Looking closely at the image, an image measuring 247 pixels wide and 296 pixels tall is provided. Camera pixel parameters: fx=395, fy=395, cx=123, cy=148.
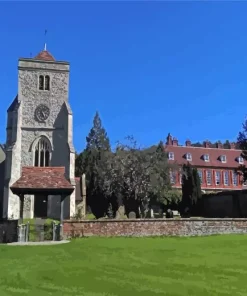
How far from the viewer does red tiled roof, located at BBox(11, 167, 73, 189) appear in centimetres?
2261

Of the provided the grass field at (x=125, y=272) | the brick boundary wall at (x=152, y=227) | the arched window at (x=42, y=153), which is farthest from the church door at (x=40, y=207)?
the grass field at (x=125, y=272)

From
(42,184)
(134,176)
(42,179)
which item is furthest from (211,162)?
(42,184)

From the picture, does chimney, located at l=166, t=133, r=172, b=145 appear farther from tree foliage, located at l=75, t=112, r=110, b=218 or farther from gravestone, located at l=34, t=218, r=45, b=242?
gravestone, located at l=34, t=218, r=45, b=242

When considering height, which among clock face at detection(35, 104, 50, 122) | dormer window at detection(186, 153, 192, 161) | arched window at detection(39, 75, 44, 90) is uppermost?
arched window at detection(39, 75, 44, 90)

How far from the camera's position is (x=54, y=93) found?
144ft

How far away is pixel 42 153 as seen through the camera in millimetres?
41844

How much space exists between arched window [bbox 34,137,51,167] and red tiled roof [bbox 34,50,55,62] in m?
9.94

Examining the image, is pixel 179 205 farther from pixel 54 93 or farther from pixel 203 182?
pixel 203 182

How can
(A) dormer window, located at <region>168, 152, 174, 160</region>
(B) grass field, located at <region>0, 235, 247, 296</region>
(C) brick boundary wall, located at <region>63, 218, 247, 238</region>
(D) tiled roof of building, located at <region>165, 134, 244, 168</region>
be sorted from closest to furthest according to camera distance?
1. (B) grass field, located at <region>0, 235, 247, 296</region>
2. (C) brick boundary wall, located at <region>63, 218, 247, 238</region>
3. (A) dormer window, located at <region>168, 152, 174, 160</region>
4. (D) tiled roof of building, located at <region>165, 134, 244, 168</region>

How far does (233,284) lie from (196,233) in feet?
50.0

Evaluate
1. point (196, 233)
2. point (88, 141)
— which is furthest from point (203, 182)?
point (196, 233)

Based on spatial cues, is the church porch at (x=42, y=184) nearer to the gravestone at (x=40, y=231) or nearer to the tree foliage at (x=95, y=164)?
the gravestone at (x=40, y=231)

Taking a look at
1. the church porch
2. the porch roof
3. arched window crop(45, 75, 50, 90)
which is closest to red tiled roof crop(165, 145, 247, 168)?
arched window crop(45, 75, 50, 90)

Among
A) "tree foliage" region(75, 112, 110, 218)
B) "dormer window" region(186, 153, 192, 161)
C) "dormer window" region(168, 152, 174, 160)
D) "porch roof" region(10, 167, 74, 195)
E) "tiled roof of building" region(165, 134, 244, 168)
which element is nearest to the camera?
"porch roof" region(10, 167, 74, 195)
